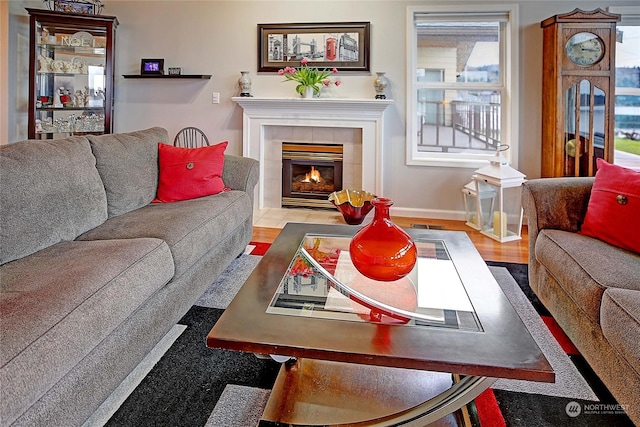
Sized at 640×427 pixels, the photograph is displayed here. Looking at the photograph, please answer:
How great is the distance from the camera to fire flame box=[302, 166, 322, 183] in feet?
15.8

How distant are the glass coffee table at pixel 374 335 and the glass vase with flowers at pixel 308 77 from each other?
9.26 ft

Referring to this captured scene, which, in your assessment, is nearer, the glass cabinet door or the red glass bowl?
the red glass bowl

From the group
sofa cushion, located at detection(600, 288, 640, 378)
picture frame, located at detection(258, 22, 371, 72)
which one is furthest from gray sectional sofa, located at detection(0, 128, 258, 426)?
picture frame, located at detection(258, 22, 371, 72)

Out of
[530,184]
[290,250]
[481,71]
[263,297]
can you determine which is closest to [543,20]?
[481,71]

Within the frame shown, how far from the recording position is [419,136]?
15.0ft

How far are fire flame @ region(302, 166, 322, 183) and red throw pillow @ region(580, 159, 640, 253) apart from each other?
2977 millimetres

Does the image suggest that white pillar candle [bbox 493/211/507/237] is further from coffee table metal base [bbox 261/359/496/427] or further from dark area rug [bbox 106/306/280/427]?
dark area rug [bbox 106/306/280/427]

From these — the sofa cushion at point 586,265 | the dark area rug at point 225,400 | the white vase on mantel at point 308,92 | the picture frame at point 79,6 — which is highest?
the picture frame at point 79,6

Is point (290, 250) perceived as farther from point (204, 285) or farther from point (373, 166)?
point (373, 166)

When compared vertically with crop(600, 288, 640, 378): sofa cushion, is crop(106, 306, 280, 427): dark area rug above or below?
below

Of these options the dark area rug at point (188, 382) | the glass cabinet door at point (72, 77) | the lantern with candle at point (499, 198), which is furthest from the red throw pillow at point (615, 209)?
the glass cabinet door at point (72, 77)

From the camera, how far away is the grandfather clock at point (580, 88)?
3.74 meters

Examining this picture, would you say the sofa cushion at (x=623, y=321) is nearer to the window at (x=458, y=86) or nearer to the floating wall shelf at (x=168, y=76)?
the window at (x=458, y=86)

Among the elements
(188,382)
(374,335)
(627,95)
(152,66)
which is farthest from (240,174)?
(627,95)
